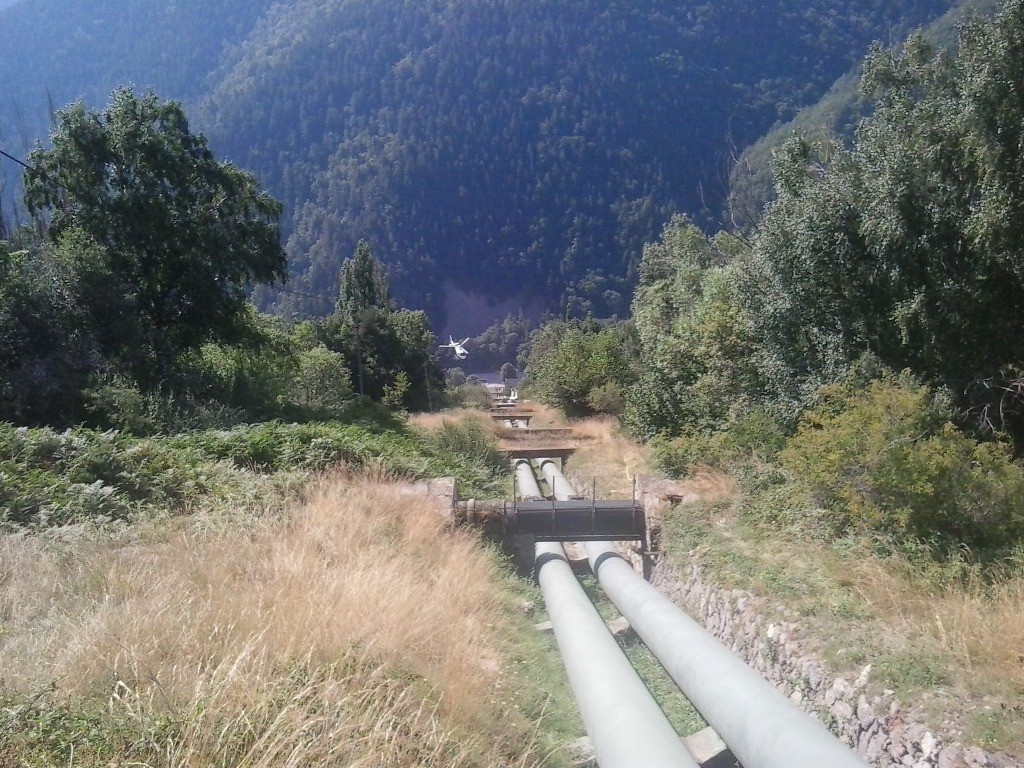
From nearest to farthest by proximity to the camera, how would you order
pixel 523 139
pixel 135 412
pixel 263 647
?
pixel 263 647 → pixel 135 412 → pixel 523 139

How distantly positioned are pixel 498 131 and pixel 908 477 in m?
189

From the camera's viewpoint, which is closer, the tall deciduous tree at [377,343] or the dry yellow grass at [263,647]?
the dry yellow grass at [263,647]

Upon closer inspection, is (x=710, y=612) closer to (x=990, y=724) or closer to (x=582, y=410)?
(x=990, y=724)

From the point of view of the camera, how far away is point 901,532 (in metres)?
7.33

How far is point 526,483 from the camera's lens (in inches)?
676

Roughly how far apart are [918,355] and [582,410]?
84.1ft

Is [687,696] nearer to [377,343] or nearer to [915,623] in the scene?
[915,623]

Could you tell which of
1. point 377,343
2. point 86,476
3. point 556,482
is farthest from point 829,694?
point 377,343

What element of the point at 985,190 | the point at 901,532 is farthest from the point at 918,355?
the point at 901,532

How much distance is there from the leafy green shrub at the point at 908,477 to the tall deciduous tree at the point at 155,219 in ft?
54.0

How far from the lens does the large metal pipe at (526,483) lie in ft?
51.9

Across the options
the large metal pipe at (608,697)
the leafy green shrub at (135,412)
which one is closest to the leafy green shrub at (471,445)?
the leafy green shrub at (135,412)

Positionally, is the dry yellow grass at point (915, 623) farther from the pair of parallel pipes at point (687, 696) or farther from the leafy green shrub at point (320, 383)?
the leafy green shrub at point (320, 383)

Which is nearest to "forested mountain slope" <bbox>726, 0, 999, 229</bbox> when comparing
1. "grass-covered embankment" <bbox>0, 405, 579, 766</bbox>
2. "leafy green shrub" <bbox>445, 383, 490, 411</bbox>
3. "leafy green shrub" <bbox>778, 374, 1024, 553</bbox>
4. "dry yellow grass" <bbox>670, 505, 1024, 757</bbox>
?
"leafy green shrub" <bbox>778, 374, 1024, 553</bbox>
